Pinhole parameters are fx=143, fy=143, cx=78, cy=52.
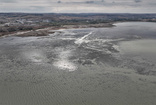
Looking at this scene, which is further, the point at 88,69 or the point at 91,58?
the point at 91,58

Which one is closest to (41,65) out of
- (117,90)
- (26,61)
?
(26,61)

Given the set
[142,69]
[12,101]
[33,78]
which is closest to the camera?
[12,101]

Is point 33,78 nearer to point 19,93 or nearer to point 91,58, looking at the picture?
point 19,93

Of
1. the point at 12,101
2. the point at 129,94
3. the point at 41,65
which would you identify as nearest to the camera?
the point at 12,101

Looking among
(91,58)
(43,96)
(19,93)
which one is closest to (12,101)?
(19,93)

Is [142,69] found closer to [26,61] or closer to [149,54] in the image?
[149,54]

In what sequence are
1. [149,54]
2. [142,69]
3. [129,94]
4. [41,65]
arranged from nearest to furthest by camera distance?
[129,94]
[142,69]
[41,65]
[149,54]

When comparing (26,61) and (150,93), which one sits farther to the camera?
(26,61)

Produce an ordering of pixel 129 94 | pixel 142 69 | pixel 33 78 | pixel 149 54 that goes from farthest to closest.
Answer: pixel 149 54 → pixel 142 69 → pixel 33 78 → pixel 129 94
